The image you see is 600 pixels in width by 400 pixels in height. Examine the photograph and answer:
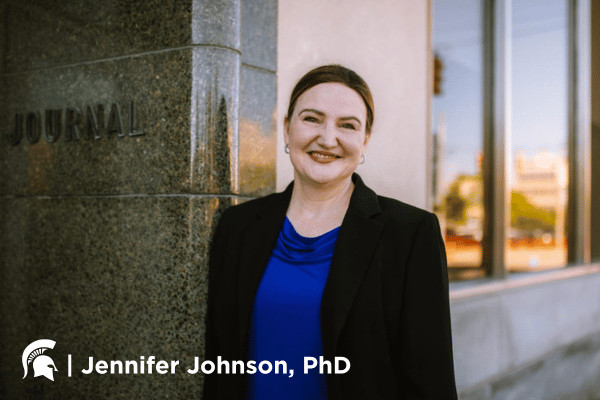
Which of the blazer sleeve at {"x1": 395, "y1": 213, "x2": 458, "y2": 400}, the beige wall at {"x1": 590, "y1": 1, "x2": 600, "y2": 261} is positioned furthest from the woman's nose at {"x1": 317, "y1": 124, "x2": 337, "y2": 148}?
the beige wall at {"x1": 590, "y1": 1, "x2": 600, "y2": 261}

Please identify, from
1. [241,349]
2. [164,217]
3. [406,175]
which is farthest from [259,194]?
[406,175]

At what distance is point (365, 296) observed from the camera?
91.1 inches

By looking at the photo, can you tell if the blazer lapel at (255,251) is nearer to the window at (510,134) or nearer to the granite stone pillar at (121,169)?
the granite stone pillar at (121,169)

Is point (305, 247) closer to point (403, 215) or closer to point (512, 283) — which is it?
point (403, 215)

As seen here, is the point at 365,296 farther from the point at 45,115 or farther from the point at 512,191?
the point at 512,191

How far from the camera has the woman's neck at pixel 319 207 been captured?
2557 mm

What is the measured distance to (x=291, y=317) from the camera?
2.34 m

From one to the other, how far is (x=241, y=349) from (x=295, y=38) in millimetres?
2170

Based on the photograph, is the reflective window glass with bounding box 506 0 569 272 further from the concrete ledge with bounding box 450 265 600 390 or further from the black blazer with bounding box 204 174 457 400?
the black blazer with bounding box 204 174 457 400

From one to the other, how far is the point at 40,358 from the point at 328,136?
7.83 feet

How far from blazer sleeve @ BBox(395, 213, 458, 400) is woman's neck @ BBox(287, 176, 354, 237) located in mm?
417

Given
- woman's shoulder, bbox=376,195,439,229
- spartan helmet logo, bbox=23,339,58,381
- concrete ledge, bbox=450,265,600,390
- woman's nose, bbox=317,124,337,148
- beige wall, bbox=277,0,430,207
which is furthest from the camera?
concrete ledge, bbox=450,265,600,390

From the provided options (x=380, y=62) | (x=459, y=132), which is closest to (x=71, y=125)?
(x=380, y=62)

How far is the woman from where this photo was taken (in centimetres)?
229
